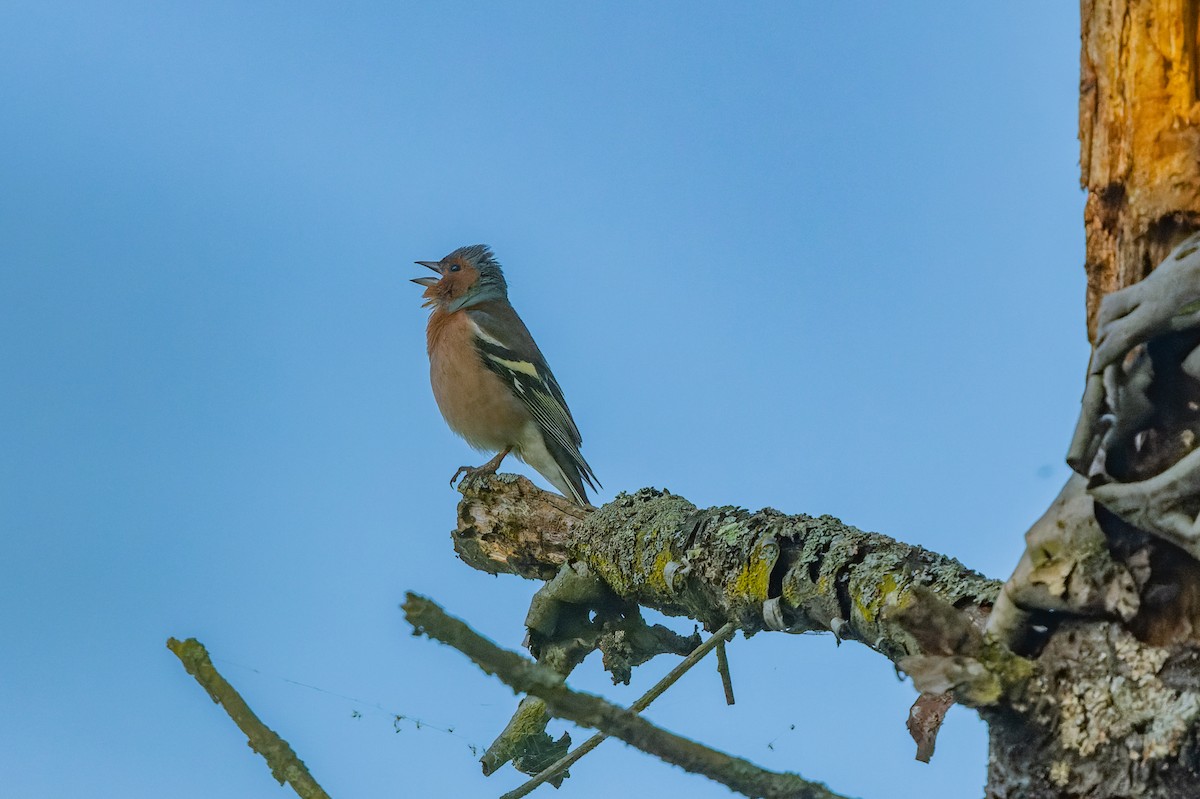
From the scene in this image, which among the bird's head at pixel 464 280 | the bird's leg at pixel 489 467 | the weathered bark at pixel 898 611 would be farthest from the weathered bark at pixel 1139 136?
the bird's head at pixel 464 280

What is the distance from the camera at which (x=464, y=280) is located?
8.98 metres

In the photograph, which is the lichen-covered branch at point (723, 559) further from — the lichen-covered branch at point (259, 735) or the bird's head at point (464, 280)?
the bird's head at point (464, 280)

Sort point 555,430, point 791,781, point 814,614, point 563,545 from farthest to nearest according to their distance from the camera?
point 555,430 → point 563,545 → point 814,614 → point 791,781

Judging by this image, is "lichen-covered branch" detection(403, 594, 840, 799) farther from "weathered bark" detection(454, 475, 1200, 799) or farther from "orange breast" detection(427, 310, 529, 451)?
"orange breast" detection(427, 310, 529, 451)

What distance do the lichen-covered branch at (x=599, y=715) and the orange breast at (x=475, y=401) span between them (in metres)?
5.74

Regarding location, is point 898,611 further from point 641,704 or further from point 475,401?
point 475,401

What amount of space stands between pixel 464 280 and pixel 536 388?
1.70 m

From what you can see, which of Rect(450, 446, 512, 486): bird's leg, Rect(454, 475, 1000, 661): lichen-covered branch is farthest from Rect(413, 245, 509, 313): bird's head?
Rect(454, 475, 1000, 661): lichen-covered branch

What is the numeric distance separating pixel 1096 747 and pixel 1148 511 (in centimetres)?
43

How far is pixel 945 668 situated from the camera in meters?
2.00

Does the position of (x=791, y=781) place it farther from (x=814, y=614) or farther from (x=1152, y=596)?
(x=814, y=614)

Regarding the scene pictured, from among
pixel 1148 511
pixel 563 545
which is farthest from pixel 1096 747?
pixel 563 545

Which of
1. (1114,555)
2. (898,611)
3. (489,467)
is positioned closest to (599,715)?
(898,611)

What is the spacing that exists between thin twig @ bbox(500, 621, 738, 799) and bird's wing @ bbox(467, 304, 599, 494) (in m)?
4.12
